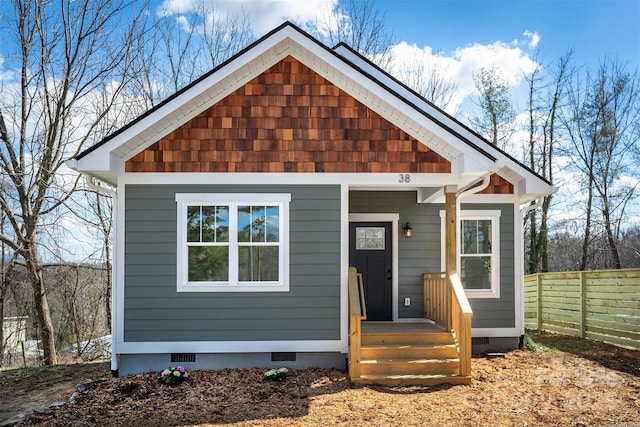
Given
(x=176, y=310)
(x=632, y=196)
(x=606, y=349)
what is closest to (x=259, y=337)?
(x=176, y=310)

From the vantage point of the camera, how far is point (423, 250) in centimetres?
1020

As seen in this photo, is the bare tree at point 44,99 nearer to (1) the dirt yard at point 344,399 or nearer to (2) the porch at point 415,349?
(1) the dirt yard at point 344,399

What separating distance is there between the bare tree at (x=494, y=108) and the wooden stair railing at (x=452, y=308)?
11.6 m

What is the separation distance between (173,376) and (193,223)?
231 cm

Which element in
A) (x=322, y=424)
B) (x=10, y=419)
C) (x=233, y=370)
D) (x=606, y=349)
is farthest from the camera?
(x=606, y=349)

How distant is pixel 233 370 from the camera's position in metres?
8.00

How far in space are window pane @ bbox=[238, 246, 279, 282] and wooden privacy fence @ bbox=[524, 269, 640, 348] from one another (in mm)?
6740

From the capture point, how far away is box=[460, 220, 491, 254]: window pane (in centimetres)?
1012

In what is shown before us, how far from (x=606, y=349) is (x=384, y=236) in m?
4.72

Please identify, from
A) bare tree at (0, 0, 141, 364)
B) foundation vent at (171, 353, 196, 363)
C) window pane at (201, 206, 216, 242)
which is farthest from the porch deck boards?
bare tree at (0, 0, 141, 364)

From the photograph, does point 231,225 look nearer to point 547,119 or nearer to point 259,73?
point 259,73

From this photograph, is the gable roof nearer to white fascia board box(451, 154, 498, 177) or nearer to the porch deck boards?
white fascia board box(451, 154, 498, 177)

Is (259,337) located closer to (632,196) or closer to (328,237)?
(328,237)

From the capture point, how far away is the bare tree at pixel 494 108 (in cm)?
1950
